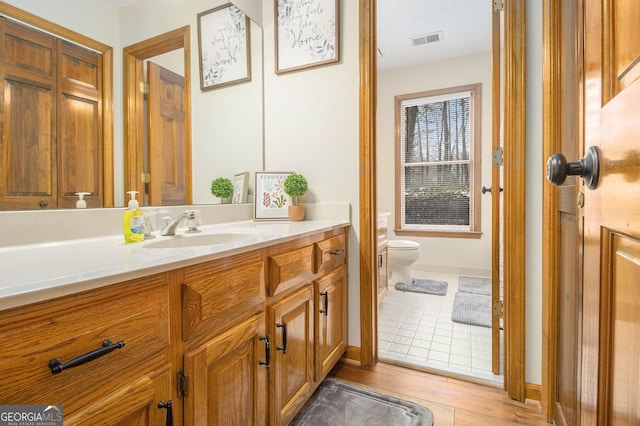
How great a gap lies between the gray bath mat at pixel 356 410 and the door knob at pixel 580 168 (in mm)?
1209

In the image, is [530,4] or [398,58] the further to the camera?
[398,58]

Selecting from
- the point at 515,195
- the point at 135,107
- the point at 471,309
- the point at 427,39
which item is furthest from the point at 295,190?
the point at 427,39

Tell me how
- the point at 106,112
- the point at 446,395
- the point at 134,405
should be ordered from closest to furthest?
the point at 134,405, the point at 106,112, the point at 446,395

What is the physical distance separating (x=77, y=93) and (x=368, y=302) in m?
1.60

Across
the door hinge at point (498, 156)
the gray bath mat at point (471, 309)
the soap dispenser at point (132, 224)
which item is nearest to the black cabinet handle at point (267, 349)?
the soap dispenser at point (132, 224)

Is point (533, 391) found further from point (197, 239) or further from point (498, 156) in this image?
point (197, 239)

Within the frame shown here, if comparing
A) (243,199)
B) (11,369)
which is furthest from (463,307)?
(11,369)

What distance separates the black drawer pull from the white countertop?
109 mm

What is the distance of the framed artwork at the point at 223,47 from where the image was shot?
171 cm

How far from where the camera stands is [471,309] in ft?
8.71

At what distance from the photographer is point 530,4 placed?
144cm

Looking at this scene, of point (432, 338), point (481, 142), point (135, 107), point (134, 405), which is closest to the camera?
point (134, 405)

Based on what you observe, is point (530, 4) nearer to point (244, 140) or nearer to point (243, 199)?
point (244, 140)

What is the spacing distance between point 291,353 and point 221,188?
3.24 ft
